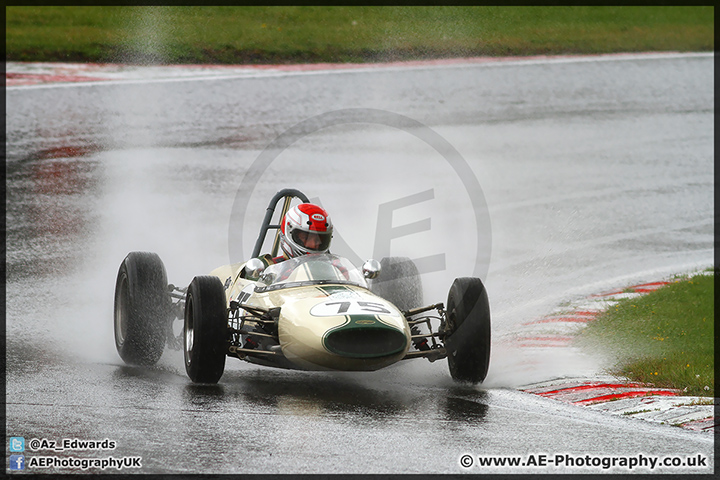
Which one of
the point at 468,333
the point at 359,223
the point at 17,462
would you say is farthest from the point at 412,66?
the point at 17,462

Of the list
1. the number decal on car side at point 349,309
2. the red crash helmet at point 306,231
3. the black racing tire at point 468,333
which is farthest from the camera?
the red crash helmet at point 306,231

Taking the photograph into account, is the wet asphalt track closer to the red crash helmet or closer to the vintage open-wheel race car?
the vintage open-wheel race car

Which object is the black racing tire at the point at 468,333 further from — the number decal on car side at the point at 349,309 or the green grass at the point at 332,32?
the green grass at the point at 332,32

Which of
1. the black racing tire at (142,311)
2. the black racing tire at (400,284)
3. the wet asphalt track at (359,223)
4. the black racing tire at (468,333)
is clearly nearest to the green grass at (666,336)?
the wet asphalt track at (359,223)

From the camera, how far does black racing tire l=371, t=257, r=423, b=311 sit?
10.3m

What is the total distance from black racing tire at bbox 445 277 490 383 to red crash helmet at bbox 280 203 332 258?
143 centimetres

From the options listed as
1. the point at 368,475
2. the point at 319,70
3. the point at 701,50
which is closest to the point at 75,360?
the point at 368,475

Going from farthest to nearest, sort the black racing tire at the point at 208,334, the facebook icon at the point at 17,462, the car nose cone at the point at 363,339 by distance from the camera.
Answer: the black racing tire at the point at 208,334
the car nose cone at the point at 363,339
the facebook icon at the point at 17,462

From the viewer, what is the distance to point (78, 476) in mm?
5645

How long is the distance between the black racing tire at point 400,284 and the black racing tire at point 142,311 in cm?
216

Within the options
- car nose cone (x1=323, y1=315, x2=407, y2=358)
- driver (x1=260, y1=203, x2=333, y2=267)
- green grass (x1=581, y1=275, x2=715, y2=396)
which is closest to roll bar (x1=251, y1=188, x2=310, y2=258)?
driver (x1=260, y1=203, x2=333, y2=267)

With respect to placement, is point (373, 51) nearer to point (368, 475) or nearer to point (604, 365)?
point (604, 365)

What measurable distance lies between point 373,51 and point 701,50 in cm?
1091

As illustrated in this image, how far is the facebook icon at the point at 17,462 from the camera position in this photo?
569cm
